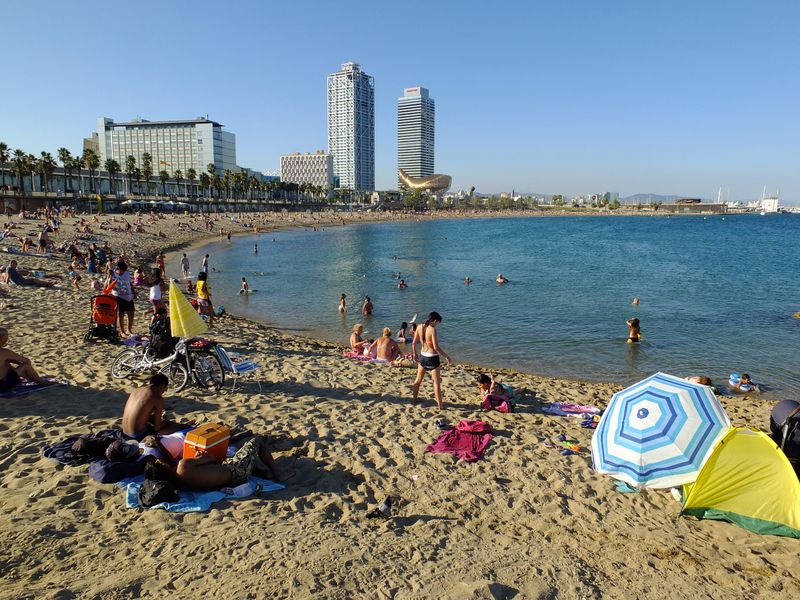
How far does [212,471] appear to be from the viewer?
5.08m

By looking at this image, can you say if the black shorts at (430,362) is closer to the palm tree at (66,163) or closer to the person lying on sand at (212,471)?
the person lying on sand at (212,471)

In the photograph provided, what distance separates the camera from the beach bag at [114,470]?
5.05 meters

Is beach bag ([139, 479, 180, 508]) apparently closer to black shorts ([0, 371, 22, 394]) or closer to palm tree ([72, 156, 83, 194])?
black shorts ([0, 371, 22, 394])

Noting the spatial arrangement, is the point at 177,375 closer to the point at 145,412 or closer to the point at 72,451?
the point at 145,412

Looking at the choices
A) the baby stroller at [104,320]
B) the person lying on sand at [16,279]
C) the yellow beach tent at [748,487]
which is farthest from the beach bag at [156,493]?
the person lying on sand at [16,279]

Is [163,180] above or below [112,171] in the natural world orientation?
above

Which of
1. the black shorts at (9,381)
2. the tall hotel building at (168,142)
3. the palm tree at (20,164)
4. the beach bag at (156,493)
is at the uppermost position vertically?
the tall hotel building at (168,142)

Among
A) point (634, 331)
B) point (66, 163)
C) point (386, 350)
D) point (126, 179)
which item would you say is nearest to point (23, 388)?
point (386, 350)

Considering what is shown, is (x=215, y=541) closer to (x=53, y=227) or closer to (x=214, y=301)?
(x=214, y=301)

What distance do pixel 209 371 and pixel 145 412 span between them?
229cm

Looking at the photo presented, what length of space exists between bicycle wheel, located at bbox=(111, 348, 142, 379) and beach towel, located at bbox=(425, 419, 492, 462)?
17.3ft

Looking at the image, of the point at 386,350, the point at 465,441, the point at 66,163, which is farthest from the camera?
the point at 66,163

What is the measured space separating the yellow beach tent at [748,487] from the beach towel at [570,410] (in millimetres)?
3032

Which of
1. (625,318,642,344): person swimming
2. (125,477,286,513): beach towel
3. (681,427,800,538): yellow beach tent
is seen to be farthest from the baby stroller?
(625,318,642,344): person swimming
